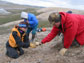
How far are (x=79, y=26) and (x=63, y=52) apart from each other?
0.83m

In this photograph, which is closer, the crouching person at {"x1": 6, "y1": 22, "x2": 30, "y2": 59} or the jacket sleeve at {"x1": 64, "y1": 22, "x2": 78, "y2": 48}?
the jacket sleeve at {"x1": 64, "y1": 22, "x2": 78, "y2": 48}

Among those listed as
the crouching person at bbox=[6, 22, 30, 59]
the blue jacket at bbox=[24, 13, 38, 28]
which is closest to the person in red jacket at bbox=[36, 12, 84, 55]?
the crouching person at bbox=[6, 22, 30, 59]

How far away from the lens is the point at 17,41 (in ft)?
12.8

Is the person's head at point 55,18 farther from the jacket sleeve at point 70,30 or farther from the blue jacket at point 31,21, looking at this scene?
the blue jacket at point 31,21

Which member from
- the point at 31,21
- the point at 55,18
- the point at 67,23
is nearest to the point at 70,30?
the point at 67,23

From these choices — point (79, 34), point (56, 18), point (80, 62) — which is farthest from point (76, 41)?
point (56, 18)

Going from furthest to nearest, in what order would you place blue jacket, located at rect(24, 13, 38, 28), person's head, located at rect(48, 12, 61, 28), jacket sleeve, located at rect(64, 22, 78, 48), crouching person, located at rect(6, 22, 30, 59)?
blue jacket, located at rect(24, 13, 38, 28) → crouching person, located at rect(6, 22, 30, 59) → jacket sleeve, located at rect(64, 22, 78, 48) → person's head, located at rect(48, 12, 61, 28)

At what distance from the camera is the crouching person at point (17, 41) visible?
151 inches

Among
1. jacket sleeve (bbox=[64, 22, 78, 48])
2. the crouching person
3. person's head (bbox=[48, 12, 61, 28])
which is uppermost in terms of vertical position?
person's head (bbox=[48, 12, 61, 28])

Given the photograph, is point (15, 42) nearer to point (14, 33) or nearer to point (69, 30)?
point (14, 33)

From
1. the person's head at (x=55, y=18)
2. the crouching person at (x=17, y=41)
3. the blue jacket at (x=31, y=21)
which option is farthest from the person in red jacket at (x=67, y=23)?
the blue jacket at (x=31, y=21)

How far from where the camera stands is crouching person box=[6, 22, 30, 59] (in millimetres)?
3846

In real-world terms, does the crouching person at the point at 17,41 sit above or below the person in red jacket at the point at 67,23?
below

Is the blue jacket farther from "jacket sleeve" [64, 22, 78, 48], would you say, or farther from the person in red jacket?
"jacket sleeve" [64, 22, 78, 48]
